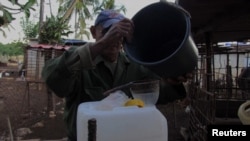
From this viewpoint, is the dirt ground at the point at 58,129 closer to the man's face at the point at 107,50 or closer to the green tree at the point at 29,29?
the man's face at the point at 107,50

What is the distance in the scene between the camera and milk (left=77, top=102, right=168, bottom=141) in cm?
166

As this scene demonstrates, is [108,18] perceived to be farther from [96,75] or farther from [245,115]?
[245,115]

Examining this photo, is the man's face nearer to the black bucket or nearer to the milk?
the black bucket

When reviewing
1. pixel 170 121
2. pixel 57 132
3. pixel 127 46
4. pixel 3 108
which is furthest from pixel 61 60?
pixel 3 108

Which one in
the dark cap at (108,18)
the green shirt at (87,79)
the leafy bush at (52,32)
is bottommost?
the green shirt at (87,79)

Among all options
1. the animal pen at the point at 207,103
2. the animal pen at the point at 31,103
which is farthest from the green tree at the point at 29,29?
the animal pen at the point at 207,103

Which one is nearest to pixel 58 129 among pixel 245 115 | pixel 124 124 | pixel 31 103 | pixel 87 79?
pixel 31 103

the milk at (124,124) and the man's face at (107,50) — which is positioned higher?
the man's face at (107,50)

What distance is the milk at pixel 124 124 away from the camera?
166 centimetres

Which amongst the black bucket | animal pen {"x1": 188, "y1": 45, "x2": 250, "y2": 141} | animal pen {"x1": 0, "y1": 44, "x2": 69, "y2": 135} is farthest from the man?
animal pen {"x1": 0, "y1": 44, "x2": 69, "y2": 135}

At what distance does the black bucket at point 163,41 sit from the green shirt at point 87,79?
0.16 m

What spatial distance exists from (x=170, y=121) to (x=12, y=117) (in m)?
3.82

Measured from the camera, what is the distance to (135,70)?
2266 millimetres

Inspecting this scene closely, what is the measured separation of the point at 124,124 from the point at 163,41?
0.57m
